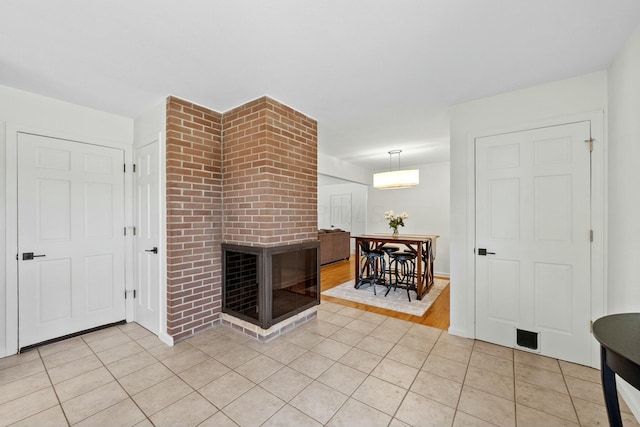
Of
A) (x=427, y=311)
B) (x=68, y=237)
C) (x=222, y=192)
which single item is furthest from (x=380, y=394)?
(x=68, y=237)

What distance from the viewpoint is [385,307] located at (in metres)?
3.63

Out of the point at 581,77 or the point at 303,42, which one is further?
the point at 581,77

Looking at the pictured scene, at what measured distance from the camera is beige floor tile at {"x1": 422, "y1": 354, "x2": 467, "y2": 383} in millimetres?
2074

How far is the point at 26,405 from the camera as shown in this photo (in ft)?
5.75

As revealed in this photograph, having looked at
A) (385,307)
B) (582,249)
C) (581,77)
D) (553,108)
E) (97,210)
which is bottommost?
(385,307)

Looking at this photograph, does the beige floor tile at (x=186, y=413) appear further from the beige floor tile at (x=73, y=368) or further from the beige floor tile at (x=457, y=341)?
the beige floor tile at (x=457, y=341)

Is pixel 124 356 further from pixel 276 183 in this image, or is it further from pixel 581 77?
pixel 581 77

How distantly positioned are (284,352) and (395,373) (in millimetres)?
977

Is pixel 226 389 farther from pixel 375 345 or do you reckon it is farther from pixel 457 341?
pixel 457 341

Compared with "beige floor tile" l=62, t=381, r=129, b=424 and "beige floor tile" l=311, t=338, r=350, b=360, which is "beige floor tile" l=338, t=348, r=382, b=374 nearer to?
"beige floor tile" l=311, t=338, r=350, b=360

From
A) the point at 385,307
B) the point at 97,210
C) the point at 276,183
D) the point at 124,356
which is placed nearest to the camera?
the point at 124,356

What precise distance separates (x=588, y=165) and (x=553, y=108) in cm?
57

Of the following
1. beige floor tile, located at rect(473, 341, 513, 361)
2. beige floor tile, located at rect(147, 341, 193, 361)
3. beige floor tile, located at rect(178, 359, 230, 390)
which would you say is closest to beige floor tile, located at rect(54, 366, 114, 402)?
beige floor tile, located at rect(147, 341, 193, 361)

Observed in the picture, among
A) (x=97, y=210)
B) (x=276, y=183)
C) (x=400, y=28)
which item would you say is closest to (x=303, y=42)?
(x=400, y=28)
